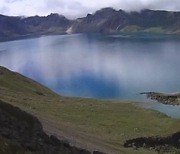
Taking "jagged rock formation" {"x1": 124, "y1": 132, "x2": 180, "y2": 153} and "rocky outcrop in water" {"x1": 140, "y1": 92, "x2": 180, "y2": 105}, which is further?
"rocky outcrop in water" {"x1": 140, "y1": 92, "x2": 180, "y2": 105}

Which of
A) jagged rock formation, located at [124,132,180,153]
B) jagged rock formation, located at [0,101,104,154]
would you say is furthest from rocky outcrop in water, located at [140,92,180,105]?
jagged rock formation, located at [0,101,104,154]

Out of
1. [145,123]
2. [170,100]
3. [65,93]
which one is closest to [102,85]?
[65,93]

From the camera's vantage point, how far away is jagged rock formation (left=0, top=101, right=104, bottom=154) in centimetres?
2348

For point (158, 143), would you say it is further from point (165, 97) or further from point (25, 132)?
point (165, 97)

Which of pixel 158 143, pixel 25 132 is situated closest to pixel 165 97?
pixel 158 143

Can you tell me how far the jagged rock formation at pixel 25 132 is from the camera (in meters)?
23.5

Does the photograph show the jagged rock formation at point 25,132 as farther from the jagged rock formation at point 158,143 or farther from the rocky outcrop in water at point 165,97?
the rocky outcrop in water at point 165,97

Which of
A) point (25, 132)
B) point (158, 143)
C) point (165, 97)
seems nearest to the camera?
point (25, 132)

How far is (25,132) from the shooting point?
24.8 metres

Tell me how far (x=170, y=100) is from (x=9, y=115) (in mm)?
92077

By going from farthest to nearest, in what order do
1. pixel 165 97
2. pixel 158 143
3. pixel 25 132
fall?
pixel 165 97 < pixel 158 143 < pixel 25 132

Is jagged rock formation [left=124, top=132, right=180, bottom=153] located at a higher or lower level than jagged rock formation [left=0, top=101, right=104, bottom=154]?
lower

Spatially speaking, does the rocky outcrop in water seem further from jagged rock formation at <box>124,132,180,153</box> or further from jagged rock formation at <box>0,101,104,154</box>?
jagged rock formation at <box>0,101,104,154</box>

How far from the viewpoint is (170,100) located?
371ft
